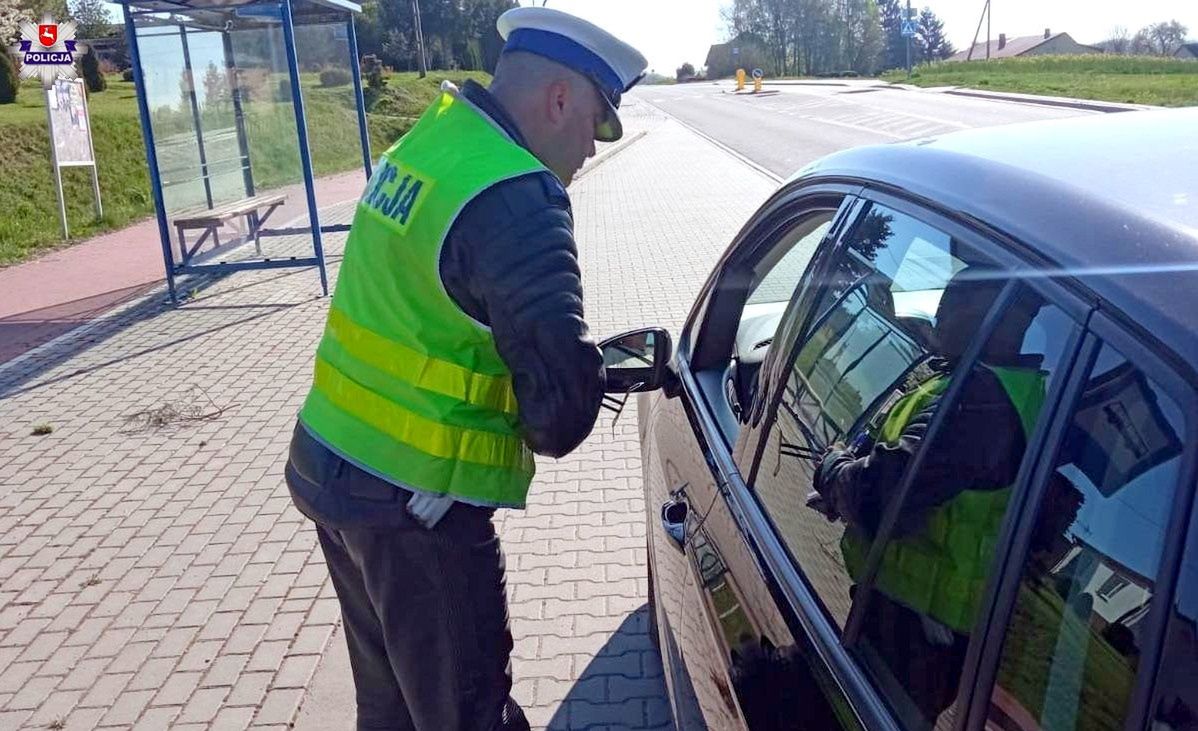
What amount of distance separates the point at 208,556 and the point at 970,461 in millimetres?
4157

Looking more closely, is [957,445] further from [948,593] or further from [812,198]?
[812,198]

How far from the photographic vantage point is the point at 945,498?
5.17ft

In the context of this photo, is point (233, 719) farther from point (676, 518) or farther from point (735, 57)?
point (735, 57)

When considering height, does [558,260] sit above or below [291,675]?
above

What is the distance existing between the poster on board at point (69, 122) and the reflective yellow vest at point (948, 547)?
13.3 m

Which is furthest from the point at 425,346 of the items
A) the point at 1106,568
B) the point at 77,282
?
the point at 77,282

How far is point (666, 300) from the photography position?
31.4 ft

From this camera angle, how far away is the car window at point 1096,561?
1164mm

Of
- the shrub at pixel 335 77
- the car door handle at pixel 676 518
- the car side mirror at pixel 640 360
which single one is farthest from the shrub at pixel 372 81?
the car door handle at pixel 676 518

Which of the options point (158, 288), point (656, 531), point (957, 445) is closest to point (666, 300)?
point (158, 288)

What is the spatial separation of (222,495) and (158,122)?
5.76 meters

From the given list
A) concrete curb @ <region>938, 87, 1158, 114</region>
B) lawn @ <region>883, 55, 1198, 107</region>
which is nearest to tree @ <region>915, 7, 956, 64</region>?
lawn @ <region>883, 55, 1198, 107</region>

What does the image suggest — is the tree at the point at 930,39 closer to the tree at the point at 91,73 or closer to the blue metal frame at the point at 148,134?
the tree at the point at 91,73

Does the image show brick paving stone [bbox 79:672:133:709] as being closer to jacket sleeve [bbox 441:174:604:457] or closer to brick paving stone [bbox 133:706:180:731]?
brick paving stone [bbox 133:706:180:731]
